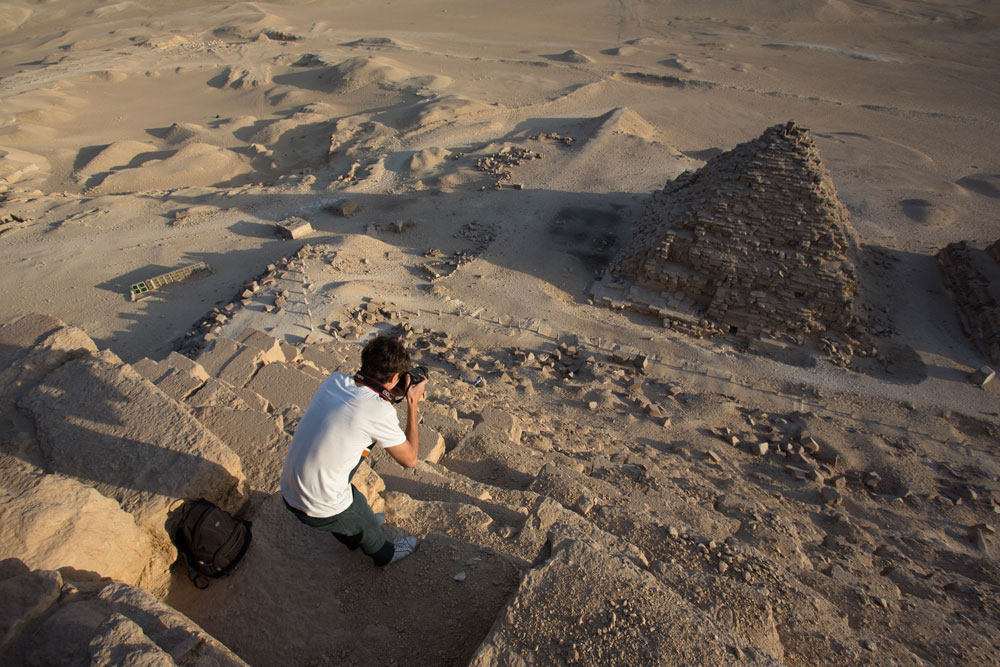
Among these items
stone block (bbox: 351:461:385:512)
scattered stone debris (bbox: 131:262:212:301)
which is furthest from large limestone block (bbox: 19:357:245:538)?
scattered stone debris (bbox: 131:262:212:301)

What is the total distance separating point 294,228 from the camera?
41.0 ft

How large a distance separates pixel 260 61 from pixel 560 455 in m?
32.4

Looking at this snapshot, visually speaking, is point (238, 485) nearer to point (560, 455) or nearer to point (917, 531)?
point (560, 455)

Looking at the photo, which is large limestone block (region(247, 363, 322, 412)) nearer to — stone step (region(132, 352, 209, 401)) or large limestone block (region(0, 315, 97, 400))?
stone step (region(132, 352, 209, 401))

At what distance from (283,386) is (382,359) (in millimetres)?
3690

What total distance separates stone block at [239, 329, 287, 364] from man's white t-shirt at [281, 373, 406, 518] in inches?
168

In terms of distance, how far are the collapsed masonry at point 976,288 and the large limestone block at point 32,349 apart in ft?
47.0

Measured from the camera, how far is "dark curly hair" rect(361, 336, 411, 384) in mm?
2977

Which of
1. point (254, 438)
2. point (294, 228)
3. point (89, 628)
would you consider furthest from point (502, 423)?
point (294, 228)

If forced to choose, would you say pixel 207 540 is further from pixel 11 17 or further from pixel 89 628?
pixel 11 17

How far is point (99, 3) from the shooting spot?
41500mm

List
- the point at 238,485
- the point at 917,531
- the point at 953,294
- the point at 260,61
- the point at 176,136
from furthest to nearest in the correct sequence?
the point at 260,61, the point at 176,136, the point at 953,294, the point at 917,531, the point at 238,485

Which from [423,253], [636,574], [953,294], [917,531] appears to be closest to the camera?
[636,574]

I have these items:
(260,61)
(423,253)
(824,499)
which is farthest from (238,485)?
(260,61)
